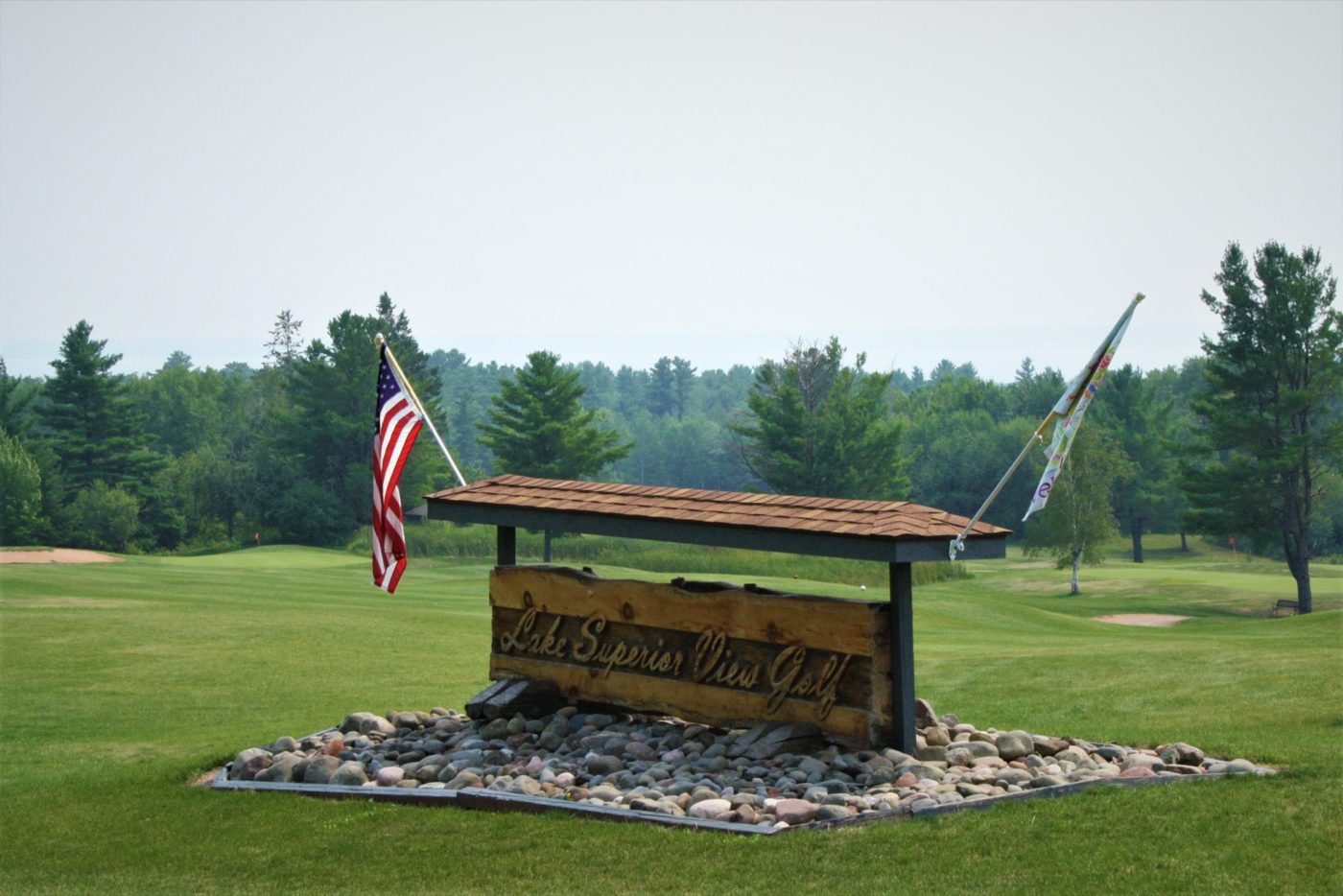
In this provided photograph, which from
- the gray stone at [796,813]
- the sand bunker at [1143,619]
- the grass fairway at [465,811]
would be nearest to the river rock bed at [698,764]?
the gray stone at [796,813]

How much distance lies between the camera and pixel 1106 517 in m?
59.8

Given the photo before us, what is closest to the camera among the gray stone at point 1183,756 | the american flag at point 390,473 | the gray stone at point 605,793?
the gray stone at point 605,793

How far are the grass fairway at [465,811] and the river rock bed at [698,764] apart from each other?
0.48 meters

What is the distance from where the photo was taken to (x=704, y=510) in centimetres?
1360

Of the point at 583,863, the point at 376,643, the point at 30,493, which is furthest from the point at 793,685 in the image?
the point at 30,493

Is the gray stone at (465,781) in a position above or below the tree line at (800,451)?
below

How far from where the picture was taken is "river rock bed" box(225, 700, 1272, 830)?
11.0m

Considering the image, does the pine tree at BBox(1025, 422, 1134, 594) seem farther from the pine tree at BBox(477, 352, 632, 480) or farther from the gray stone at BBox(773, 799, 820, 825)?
the gray stone at BBox(773, 799, 820, 825)

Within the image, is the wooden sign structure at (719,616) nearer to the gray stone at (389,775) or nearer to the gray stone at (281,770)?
the gray stone at (389,775)

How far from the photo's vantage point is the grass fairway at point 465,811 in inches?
370

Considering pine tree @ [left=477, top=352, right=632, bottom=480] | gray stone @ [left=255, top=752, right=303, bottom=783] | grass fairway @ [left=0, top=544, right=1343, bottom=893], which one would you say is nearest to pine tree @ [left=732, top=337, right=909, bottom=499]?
pine tree @ [left=477, top=352, right=632, bottom=480]

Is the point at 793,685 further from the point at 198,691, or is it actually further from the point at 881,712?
the point at 198,691

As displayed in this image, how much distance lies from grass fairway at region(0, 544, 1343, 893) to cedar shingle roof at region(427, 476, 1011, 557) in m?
2.59

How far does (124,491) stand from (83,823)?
6910cm
